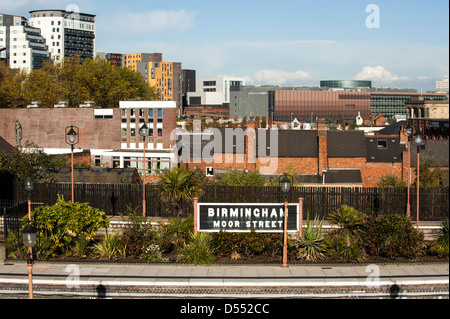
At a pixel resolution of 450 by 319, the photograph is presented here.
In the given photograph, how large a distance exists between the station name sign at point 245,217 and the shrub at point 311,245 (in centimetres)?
50

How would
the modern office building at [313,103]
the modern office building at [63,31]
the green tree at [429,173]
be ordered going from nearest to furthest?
1. the green tree at [429,173]
2. the modern office building at [313,103]
3. the modern office building at [63,31]

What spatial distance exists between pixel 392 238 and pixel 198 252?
738 cm

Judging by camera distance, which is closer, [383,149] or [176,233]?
[176,233]

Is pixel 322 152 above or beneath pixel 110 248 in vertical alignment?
above

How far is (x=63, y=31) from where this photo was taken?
19125cm

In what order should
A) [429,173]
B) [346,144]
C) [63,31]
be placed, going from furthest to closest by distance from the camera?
[63,31] → [346,144] → [429,173]

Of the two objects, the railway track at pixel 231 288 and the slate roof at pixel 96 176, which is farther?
the slate roof at pixel 96 176

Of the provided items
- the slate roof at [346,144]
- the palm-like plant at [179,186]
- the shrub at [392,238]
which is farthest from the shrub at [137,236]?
the slate roof at [346,144]

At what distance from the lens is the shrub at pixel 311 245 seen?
65.1 feet

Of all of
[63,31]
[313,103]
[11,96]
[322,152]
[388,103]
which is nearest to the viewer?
[322,152]

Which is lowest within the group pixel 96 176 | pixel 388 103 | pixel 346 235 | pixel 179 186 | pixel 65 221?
pixel 346 235

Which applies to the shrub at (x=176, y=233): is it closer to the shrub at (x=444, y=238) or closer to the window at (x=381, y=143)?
the shrub at (x=444, y=238)

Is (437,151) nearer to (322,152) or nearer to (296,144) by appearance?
(322,152)

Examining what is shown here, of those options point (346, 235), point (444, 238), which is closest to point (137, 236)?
point (346, 235)
